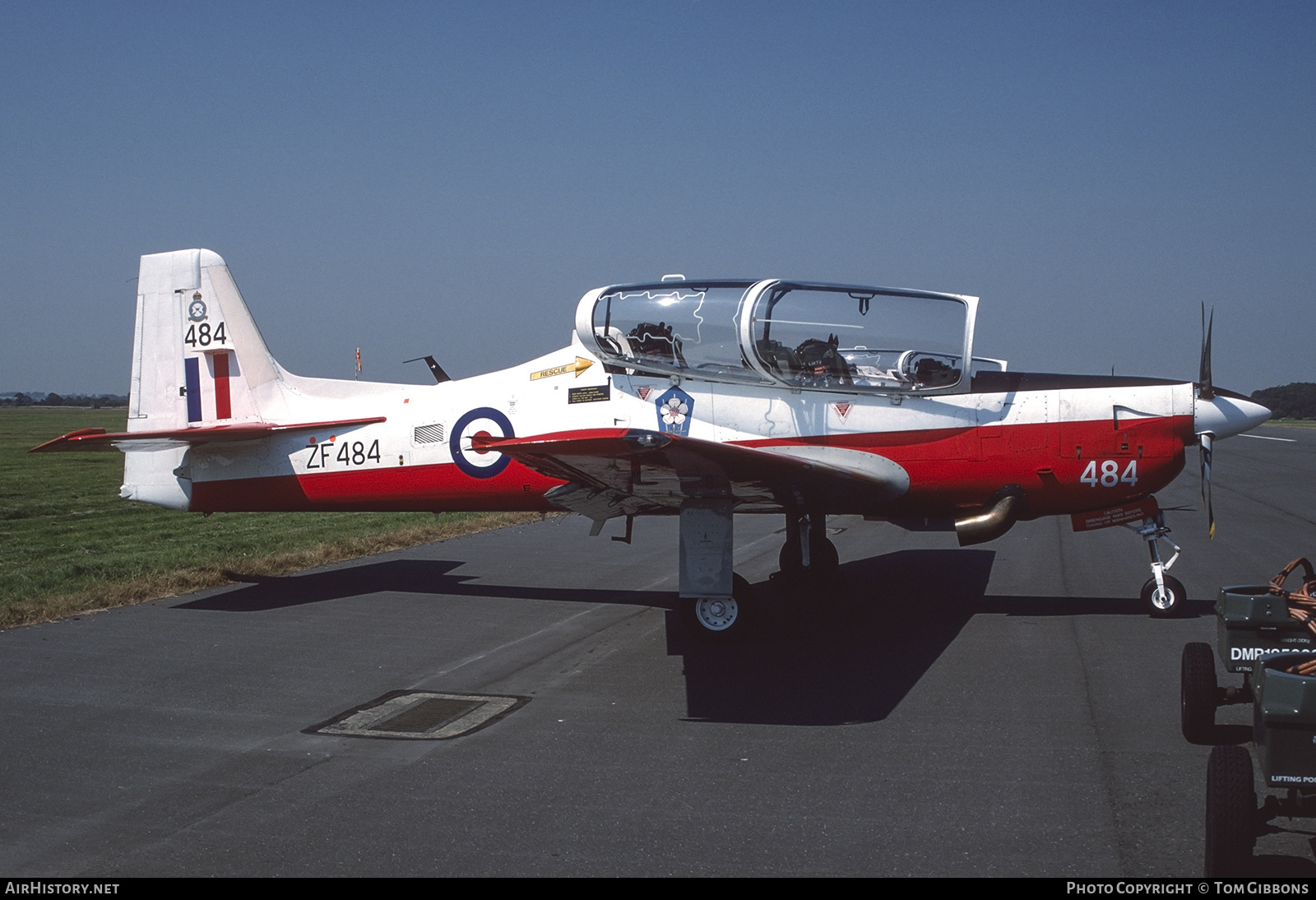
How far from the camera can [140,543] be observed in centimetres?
1543

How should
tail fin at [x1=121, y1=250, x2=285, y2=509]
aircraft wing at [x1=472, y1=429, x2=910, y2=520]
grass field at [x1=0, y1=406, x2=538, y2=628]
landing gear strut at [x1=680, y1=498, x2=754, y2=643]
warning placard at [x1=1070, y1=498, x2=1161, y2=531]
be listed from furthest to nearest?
tail fin at [x1=121, y1=250, x2=285, y2=509]
grass field at [x1=0, y1=406, x2=538, y2=628]
warning placard at [x1=1070, y1=498, x2=1161, y2=531]
landing gear strut at [x1=680, y1=498, x2=754, y2=643]
aircraft wing at [x1=472, y1=429, x2=910, y2=520]

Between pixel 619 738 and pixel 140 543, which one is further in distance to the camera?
pixel 140 543

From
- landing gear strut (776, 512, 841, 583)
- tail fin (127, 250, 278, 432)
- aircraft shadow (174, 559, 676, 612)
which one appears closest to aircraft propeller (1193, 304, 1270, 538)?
A: landing gear strut (776, 512, 841, 583)

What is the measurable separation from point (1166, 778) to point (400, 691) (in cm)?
464

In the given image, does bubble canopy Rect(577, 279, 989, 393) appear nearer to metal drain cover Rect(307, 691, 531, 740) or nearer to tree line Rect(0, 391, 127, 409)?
metal drain cover Rect(307, 691, 531, 740)

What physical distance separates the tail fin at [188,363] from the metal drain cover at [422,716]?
5385mm

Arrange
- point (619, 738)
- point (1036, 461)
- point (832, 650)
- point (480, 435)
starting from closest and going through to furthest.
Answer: point (619, 738)
point (832, 650)
point (1036, 461)
point (480, 435)

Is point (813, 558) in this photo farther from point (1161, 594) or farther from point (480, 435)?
point (480, 435)

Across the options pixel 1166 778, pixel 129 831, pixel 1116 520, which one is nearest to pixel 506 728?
pixel 129 831

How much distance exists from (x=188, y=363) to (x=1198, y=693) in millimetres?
10098

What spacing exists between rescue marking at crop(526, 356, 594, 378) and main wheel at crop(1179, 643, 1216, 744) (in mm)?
5649

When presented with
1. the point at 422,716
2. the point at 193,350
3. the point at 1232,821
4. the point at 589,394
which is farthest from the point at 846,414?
the point at 193,350

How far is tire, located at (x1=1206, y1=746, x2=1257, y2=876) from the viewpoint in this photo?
3.43 m

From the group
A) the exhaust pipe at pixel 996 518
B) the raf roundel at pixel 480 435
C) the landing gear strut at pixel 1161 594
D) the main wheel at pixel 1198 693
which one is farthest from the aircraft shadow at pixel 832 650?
the raf roundel at pixel 480 435
